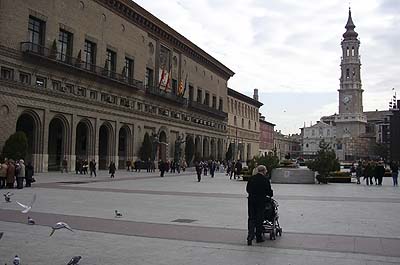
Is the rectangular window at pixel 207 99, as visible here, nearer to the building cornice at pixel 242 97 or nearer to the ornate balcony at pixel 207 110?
the ornate balcony at pixel 207 110

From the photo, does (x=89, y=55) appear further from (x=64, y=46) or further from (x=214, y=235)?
(x=214, y=235)

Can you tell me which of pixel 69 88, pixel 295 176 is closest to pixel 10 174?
pixel 295 176

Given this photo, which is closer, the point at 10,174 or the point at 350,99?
the point at 10,174

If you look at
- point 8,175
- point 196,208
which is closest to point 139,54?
point 8,175

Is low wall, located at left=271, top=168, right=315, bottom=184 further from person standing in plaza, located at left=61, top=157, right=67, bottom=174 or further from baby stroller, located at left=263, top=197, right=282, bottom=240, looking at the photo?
baby stroller, located at left=263, top=197, right=282, bottom=240

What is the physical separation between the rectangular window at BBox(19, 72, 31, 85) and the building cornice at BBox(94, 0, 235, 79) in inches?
595

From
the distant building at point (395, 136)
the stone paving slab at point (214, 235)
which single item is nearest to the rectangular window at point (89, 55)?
the stone paving slab at point (214, 235)

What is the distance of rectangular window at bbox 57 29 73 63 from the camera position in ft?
146

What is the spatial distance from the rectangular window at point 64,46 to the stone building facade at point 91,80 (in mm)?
98

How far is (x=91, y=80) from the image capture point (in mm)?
48281

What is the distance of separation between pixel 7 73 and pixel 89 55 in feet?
44.2

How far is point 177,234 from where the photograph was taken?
10.9 meters

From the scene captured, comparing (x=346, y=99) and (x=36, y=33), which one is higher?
(x=346, y=99)

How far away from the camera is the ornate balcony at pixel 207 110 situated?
257 ft
